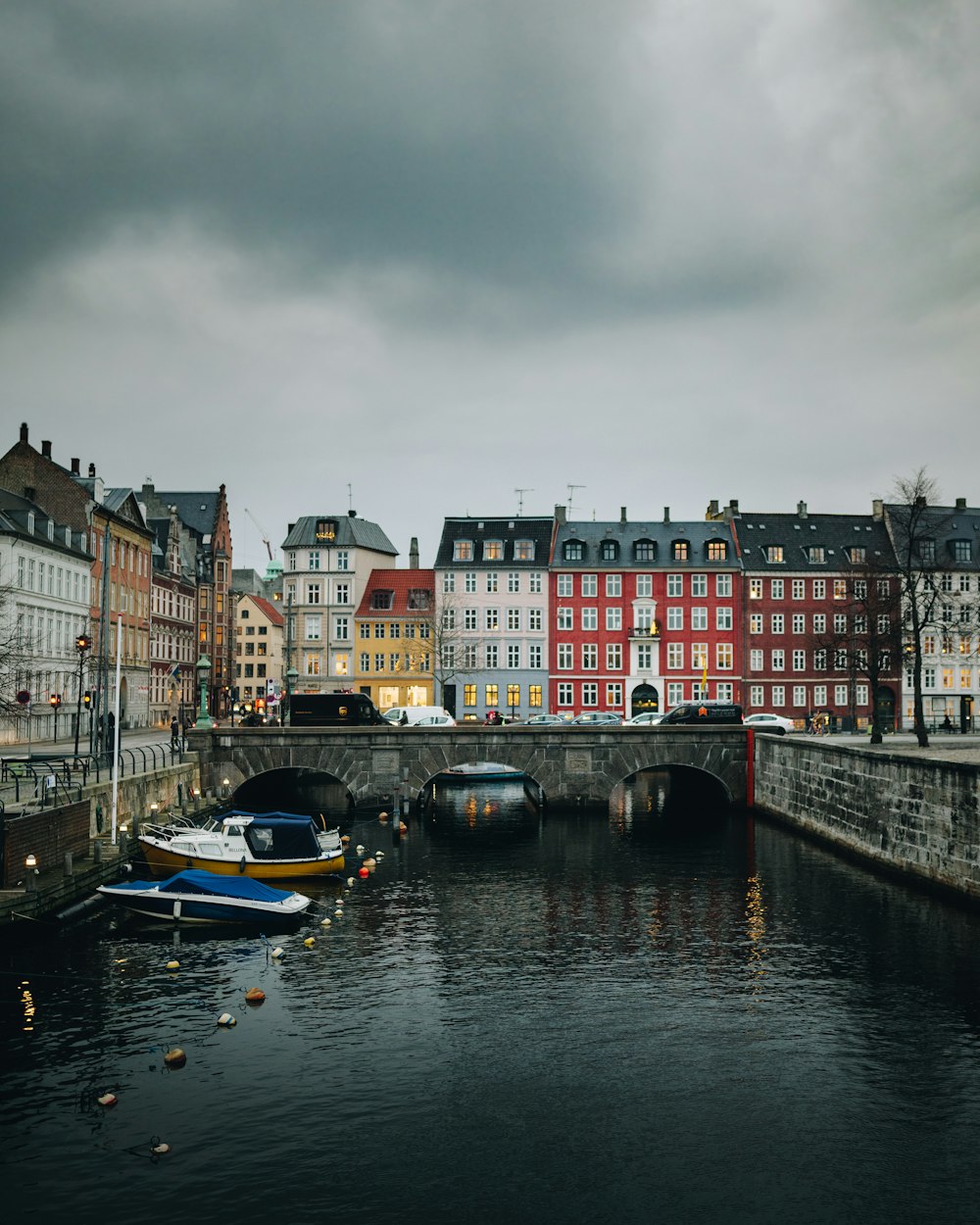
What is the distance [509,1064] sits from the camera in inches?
902

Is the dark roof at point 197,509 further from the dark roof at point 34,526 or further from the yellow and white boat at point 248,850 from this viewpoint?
the yellow and white boat at point 248,850

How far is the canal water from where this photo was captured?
57.5ft

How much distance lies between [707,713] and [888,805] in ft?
82.7

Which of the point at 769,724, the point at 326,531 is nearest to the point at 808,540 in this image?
the point at 769,724

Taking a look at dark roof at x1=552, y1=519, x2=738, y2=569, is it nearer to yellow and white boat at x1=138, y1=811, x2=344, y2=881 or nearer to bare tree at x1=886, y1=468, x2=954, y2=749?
bare tree at x1=886, y1=468, x2=954, y2=749

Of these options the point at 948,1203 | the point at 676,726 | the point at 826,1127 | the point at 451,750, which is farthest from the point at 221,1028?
the point at 676,726

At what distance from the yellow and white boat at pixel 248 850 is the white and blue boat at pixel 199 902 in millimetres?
5188

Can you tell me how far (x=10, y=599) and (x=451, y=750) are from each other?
3009cm

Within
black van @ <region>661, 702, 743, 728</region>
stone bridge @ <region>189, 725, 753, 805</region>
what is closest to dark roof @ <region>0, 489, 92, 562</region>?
stone bridge @ <region>189, 725, 753, 805</region>

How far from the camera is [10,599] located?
6594cm

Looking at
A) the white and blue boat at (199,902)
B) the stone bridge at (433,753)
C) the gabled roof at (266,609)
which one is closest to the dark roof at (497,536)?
the stone bridge at (433,753)

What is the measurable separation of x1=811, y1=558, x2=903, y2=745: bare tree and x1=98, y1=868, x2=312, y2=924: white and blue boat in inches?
1382

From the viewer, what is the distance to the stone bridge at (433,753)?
5981 centimetres

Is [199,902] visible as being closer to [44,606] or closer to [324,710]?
[324,710]
